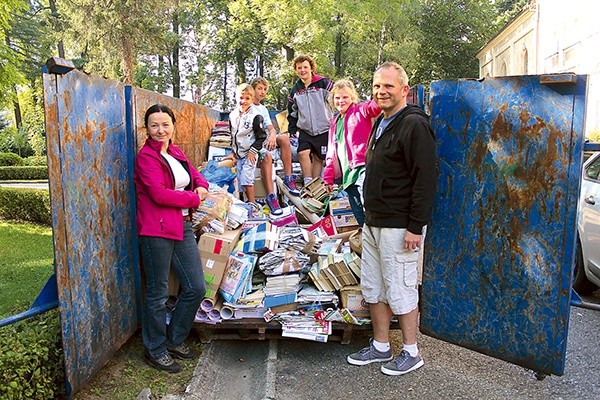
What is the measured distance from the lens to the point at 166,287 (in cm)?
377

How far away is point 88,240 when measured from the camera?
3215mm

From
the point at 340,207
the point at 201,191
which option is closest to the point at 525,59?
the point at 340,207

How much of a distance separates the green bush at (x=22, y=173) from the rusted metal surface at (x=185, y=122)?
1732 cm

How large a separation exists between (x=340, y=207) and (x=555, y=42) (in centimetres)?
2733

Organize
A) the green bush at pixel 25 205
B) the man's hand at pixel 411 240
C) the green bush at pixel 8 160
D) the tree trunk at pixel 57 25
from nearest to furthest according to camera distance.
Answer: the man's hand at pixel 411 240, the green bush at pixel 25 205, the green bush at pixel 8 160, the tree trunk at pixel 57 25

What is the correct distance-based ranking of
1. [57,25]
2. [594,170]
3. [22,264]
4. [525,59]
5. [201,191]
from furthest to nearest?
[525,59]
[57,25]
[22,264]
[594,170]
[201,191]

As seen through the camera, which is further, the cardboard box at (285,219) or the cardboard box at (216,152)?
the cardboard box at (216,152)

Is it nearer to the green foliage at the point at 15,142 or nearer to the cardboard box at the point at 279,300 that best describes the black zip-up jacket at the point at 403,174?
the cardboard box at the point at 279,300

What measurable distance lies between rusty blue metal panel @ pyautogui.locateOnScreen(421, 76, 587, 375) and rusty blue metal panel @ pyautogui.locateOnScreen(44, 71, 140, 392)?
218 centimetres

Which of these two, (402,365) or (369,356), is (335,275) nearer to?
(369,356)

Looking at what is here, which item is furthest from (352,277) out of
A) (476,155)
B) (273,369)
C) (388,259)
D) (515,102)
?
(515,102)

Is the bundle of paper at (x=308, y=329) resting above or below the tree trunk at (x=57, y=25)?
below

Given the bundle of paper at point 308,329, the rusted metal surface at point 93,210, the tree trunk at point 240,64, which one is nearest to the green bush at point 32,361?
the rusted metal surface at point 93,210

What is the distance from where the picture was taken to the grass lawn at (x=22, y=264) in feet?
18.7
